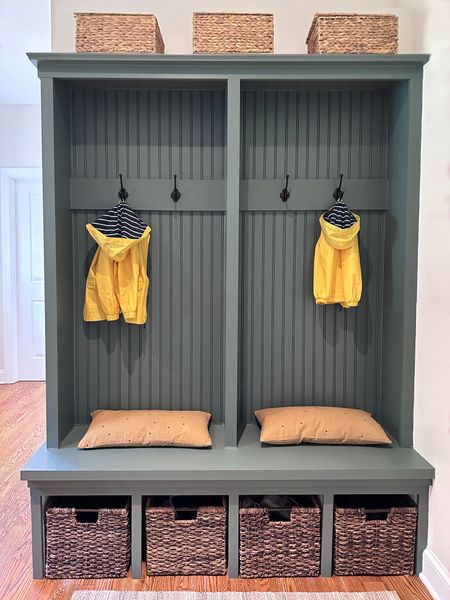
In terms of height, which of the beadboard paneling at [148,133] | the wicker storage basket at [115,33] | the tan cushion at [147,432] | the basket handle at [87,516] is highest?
the wicker storage basket at [115,33]

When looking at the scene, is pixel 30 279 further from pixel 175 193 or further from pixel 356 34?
pixel 356 34

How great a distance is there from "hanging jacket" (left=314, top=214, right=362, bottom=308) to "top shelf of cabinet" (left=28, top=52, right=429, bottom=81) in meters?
0.66

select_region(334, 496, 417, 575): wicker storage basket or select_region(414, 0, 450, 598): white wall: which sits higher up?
select_region(414, 0, 450, 598): white wall

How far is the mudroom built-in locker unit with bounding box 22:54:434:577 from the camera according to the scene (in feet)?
7.54

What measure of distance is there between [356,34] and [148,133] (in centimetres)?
108

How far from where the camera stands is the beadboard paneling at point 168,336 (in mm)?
2625

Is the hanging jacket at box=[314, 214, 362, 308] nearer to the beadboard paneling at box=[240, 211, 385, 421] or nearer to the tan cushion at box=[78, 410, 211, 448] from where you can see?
the beadboard paneling at box=[240, 211, 385, 421]

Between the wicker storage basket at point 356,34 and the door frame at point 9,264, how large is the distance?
12.3 feet

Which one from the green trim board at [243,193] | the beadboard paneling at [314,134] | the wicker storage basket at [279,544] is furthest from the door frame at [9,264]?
the wicker storage basket at [279,544]

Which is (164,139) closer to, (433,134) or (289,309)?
(289,309)

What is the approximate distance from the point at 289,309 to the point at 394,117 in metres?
1.07

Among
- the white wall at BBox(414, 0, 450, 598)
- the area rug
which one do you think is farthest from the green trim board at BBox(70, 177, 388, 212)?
the area rug

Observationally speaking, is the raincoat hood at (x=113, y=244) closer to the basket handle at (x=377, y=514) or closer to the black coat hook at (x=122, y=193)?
the black coat hook at (x=122, y=193)

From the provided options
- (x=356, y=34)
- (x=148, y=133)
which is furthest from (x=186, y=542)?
(x=356, y=34)
